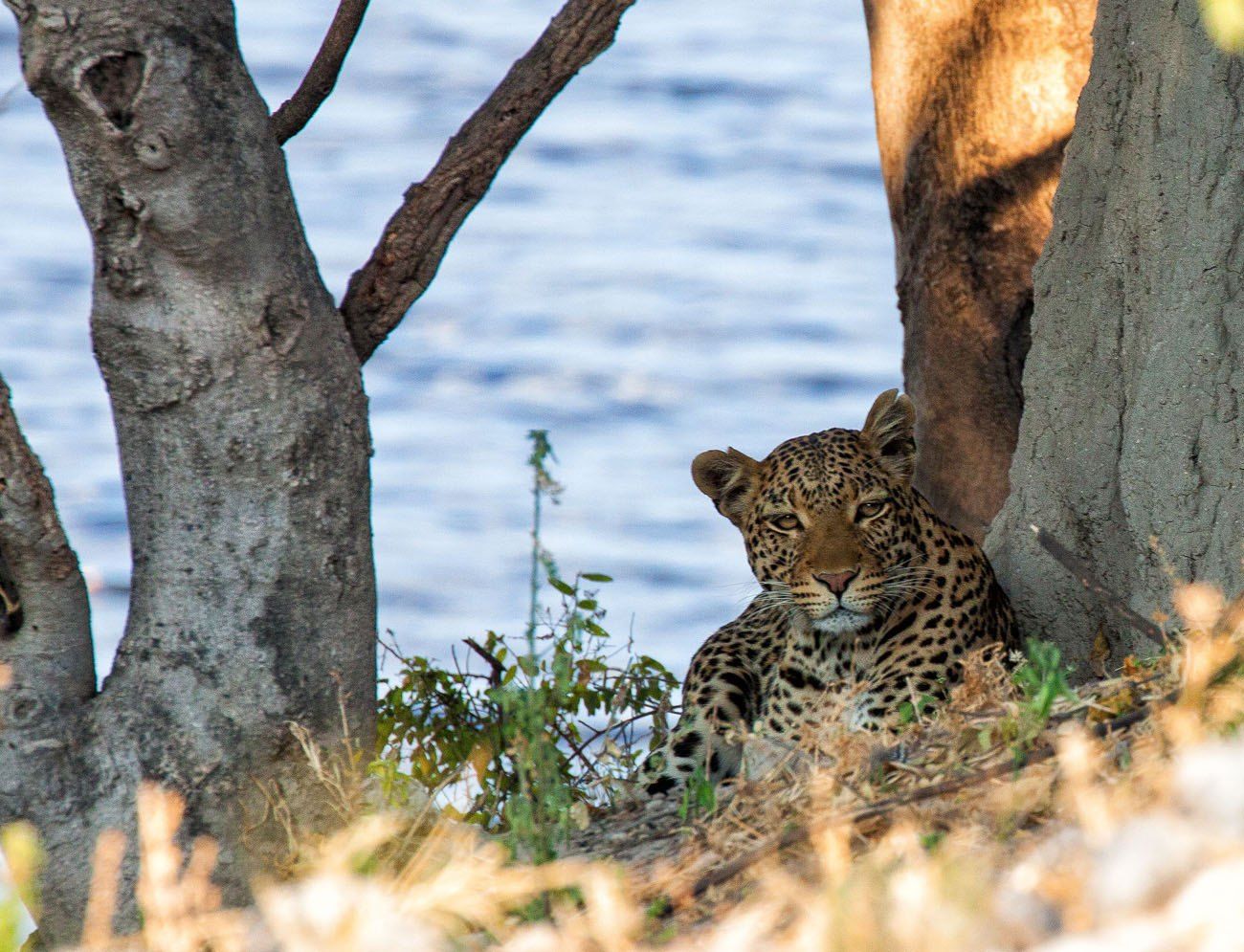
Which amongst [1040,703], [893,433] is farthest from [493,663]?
[1040,703]

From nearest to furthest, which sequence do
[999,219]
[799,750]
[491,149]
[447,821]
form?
[799,750] < [447,821] < [491,149] < [999,219]

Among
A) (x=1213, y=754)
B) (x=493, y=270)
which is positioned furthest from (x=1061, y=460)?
(x=493, y=270)

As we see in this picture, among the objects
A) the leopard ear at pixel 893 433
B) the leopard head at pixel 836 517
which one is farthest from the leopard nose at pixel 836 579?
the leopard ear at pixel 893 433

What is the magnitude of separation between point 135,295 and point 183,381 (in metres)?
0.25

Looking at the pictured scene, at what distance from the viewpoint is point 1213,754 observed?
2832mm

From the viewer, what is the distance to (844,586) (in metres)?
6.26

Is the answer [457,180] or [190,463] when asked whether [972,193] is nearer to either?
[457,180]

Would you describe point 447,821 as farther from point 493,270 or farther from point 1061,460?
point 493,270

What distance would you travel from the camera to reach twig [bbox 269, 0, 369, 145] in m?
6.14

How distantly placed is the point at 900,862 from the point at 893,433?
314 cm

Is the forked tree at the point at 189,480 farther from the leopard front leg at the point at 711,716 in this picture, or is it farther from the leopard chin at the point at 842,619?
the leopard chin at the point at 842,619

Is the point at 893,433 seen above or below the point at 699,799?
above

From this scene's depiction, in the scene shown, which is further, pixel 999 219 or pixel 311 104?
pixel 999 219

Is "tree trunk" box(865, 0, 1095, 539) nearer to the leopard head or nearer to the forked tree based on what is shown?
the leopard head
